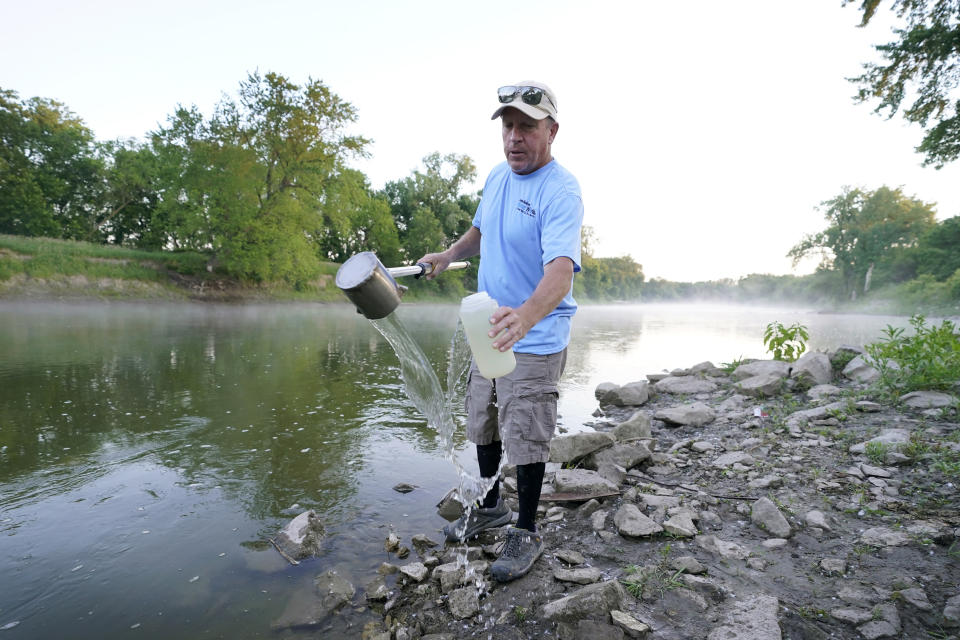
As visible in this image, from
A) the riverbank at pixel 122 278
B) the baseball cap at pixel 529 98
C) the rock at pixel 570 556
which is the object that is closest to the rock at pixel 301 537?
the rock at pixel 570 556

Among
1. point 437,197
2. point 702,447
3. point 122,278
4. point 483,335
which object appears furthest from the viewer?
point 437,197

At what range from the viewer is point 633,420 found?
Result: 451 centimetres

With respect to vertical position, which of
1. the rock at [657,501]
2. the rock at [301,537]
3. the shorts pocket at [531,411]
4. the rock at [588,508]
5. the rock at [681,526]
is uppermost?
the shorts pocket at [531,411]

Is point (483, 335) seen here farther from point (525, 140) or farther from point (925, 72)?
point (925, 72)

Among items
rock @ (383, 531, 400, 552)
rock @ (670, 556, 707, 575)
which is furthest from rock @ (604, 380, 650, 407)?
rock @ (383, 531, 400, 552)

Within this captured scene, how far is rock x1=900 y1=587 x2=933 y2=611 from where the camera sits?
1.87 meters

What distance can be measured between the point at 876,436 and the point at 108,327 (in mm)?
16072

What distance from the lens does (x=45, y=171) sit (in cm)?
3631

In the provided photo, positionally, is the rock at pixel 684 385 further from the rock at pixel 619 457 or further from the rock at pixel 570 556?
the rock at pixel 570 556

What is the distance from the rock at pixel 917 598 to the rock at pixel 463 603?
72.0 inches

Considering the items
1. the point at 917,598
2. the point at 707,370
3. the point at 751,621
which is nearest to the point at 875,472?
the point at 917,598

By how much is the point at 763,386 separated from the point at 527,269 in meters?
4.96

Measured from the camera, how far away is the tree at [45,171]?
107 feet

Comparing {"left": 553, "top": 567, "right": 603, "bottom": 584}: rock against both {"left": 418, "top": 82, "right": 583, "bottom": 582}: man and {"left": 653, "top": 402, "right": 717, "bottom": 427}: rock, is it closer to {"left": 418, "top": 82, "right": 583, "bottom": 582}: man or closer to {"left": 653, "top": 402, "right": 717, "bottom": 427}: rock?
{"left": 418, "top": 82, "right": 583, "bottom": 582}: man
